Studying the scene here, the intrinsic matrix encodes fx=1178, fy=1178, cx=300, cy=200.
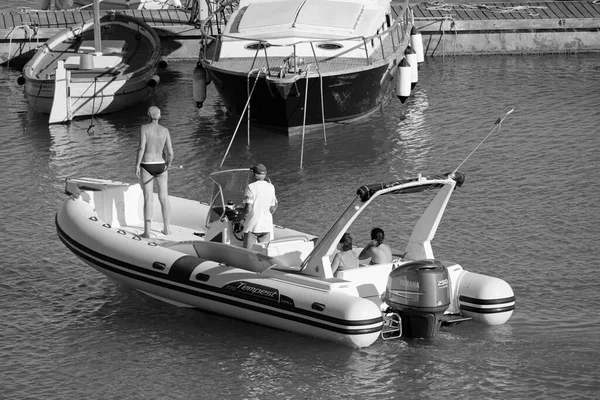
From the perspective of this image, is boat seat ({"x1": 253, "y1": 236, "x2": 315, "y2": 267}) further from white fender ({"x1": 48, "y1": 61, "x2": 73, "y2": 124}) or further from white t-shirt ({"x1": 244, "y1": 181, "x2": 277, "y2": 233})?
white fender ({"x1": 48, "y1": 61, "x2": 73, "y2": 124})

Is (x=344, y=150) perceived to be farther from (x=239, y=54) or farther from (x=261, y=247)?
(x=261, y=247)

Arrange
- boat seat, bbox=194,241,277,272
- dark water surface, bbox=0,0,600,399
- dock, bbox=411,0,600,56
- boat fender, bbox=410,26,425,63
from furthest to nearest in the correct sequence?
dock, bbox=411,0,600,56 → boat fender, bbox=410,26,425,63 → boat seat, bbox=194,241,277,272 → dark water surface, bbox=0,0,600,399

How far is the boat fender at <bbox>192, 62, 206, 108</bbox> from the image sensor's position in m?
24.7

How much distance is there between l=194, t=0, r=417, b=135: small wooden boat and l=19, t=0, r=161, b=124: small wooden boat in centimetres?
188

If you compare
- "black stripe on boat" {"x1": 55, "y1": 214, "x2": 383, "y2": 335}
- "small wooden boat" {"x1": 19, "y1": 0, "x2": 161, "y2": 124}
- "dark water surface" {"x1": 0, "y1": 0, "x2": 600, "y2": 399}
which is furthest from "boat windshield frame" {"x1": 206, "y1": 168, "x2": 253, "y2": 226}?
"small wooden boat" {"x1": 19, "y1": 0, "x2": 161, "y2": 124}

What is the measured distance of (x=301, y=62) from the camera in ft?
74.9

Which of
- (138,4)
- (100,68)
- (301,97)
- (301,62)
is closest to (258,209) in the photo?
(301,97)

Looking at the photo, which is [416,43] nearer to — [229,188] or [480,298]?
[229,188]

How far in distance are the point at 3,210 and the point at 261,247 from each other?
6.44 m

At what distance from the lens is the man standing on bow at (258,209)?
14211 mm

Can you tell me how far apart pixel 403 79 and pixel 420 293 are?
42.0 feet

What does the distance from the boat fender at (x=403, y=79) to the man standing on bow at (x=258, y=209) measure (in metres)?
11.0

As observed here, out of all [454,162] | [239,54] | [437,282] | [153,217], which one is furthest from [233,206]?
[239,54]

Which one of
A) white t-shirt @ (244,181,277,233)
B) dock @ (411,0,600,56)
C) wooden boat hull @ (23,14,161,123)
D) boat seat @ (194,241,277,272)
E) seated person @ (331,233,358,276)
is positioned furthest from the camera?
dock @ (411,0,600,56)
